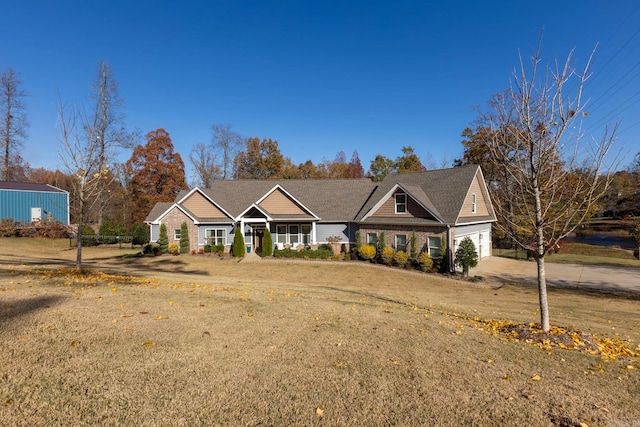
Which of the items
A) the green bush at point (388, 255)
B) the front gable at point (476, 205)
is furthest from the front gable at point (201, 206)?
the front gable at point (476, 205)

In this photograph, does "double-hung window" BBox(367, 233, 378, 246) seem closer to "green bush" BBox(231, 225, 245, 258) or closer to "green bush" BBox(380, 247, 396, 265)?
"green bush" BBox(380, 247, 396, 265)

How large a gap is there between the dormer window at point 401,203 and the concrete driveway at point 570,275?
591cm

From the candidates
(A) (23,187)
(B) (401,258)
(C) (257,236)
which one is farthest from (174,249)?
(A) (23,187)

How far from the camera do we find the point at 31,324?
5691 millimetres

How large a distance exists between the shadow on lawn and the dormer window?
19.9 metres

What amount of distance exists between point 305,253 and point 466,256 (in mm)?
11558

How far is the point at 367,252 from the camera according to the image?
2406 centimetres

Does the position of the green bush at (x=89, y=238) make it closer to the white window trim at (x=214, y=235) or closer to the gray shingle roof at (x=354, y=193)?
the gray shingle roof at (x=354, y=193)

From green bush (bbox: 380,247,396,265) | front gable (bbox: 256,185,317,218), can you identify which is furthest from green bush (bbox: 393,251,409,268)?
front gable (bbox: 256,185,317,218)

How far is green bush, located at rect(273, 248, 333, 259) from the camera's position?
2573cm

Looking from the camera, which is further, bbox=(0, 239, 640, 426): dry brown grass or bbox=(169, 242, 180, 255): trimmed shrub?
bbox=(169, 242, 180, 255): trimmed shrub

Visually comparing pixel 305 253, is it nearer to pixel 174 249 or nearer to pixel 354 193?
pixel 354 193

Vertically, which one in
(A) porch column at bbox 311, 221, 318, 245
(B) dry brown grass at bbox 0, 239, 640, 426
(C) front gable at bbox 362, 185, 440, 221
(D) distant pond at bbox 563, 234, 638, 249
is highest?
(C) front gable at bbox 362, 185, 440, 221

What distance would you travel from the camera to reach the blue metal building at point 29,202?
33562mm
